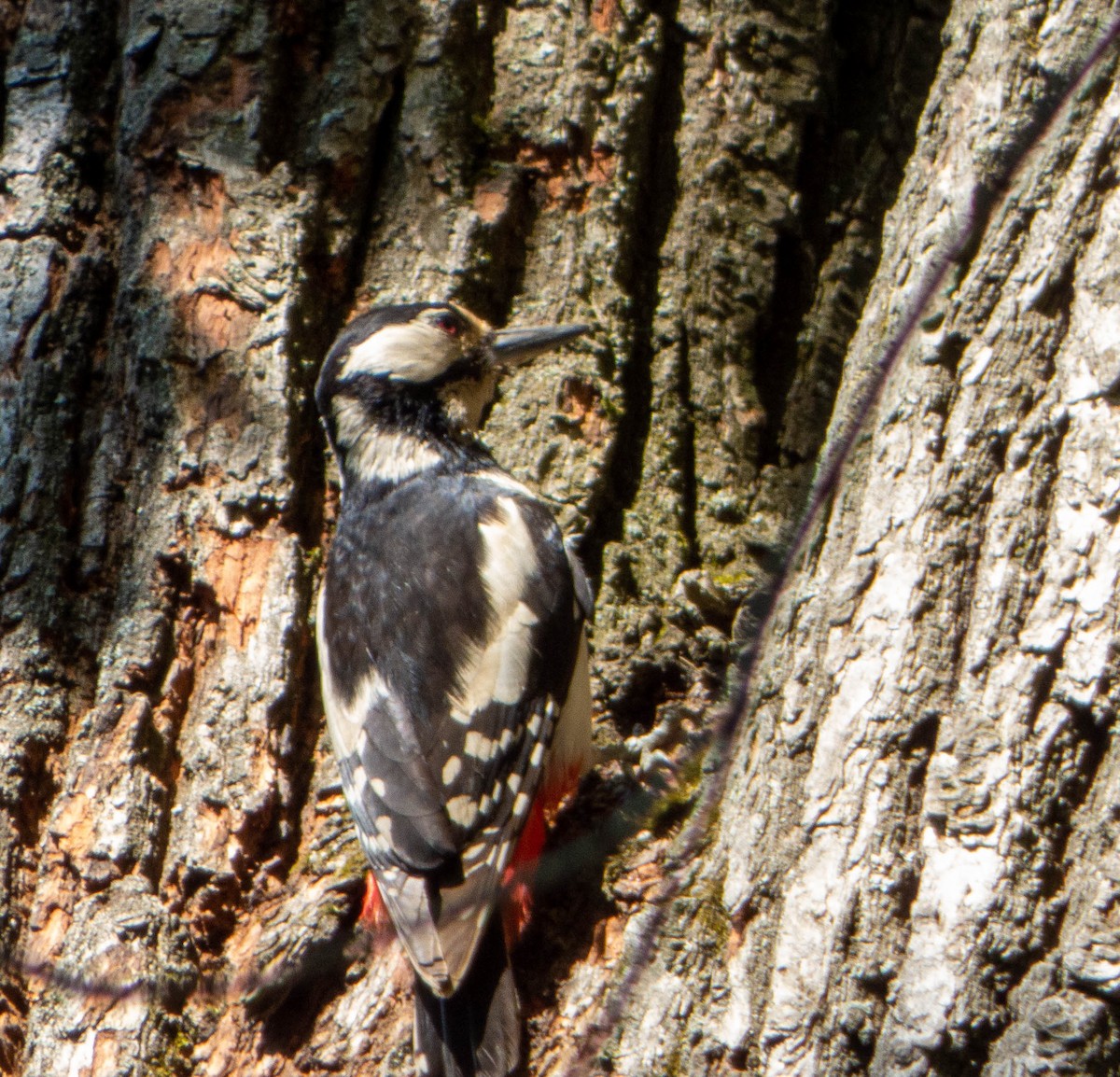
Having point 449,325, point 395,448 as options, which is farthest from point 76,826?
point 449,325

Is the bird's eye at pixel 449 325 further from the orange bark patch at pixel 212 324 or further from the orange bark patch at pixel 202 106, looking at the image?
the orange bark patch at pixel 202 106

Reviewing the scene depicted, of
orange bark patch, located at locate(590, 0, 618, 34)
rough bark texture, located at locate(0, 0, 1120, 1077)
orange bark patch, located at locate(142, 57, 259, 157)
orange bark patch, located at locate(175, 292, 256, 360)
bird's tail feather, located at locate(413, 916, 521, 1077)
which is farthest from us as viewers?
orange bark patch, located at locate(590, 0, 618, 34)

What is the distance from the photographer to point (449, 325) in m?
2.94

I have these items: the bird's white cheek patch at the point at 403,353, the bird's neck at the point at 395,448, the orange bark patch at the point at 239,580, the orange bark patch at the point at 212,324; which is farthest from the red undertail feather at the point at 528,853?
the orange bark patch at the point at 212,324

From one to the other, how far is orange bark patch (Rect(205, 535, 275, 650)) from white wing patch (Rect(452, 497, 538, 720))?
447 mm

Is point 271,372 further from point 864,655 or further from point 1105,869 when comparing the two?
point 1105,869

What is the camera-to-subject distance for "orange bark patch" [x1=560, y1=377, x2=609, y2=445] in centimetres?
291

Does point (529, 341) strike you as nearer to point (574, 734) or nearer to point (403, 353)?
point (403, 353)

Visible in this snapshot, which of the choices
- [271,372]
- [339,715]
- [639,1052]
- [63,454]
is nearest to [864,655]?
[639,1052]

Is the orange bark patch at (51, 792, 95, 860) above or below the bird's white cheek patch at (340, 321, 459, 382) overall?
below

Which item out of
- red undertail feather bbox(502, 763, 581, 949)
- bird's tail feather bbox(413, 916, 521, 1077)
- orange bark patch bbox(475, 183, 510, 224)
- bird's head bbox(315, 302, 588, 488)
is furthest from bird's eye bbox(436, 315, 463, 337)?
bird's tail feather bbox(413, 916, 521, 1077)

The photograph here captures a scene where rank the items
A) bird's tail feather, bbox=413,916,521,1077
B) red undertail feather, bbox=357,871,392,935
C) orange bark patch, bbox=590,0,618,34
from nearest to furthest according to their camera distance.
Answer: bird's tail feather, bbox=413,916,521,1077
red undertail feather, bbox=357,871,392,935
orange bark patch, bbox=590,0,618,34

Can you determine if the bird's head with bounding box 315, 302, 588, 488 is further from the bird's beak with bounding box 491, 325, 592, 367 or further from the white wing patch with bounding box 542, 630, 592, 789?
the white wing patch with bounding box 542, 630, 592, 789

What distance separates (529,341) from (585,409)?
0.20 meters
